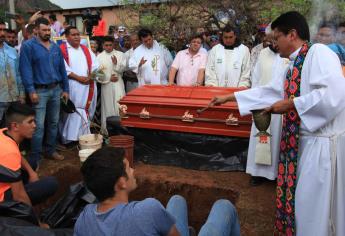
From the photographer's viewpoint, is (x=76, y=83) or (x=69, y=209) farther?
(x=76, y=83)

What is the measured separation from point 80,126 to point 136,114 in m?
1.21

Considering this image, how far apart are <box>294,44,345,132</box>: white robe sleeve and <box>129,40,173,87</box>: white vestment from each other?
4.08 m

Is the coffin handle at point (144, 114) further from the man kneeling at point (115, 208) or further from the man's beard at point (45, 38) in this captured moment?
the man kneeling at point (115, 208)

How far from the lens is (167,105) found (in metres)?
4.87

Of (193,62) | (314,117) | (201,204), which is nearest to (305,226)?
(314,117)

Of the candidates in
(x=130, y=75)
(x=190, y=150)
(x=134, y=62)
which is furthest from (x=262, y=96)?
(x=130, y=75)

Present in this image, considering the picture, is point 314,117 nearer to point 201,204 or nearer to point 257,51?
point 201,204

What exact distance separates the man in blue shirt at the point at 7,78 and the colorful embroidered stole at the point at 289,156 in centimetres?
346

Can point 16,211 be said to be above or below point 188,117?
below

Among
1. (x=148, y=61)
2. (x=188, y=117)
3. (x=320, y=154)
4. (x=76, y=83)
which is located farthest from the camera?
(x=148, y=61)

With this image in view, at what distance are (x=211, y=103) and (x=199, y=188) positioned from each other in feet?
5.36

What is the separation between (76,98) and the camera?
5.86 meters

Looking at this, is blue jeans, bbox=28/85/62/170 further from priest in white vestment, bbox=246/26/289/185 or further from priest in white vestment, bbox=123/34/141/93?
priest in white vestment, bbox=246/26/289/185

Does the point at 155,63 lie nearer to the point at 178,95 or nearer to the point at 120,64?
the point at 120,64
